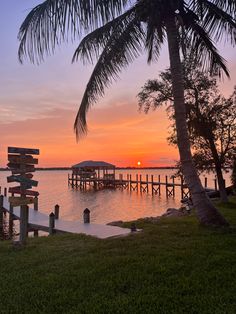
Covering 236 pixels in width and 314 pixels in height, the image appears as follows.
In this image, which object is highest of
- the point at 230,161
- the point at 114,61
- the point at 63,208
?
the point at 114,61

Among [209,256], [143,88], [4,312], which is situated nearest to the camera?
[4,312]

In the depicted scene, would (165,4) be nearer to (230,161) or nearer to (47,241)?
(47,241)

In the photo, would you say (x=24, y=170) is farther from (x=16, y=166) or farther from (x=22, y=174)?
(x=16, y=166)

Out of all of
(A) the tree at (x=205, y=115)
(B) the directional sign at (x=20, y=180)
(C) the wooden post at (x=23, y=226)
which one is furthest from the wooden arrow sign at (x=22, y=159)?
(A) the tree at (x=205, y=115)

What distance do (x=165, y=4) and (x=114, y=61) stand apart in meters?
1.91

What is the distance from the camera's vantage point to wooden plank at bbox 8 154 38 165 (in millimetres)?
9645

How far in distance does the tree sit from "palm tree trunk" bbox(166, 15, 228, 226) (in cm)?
915

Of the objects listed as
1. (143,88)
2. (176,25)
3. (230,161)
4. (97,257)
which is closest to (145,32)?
(176,25)

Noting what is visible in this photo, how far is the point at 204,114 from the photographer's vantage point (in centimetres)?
1920

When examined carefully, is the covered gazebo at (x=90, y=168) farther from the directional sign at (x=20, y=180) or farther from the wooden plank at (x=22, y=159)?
the directional sign at (x=20, y=180)

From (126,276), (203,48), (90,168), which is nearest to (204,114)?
(203,48)

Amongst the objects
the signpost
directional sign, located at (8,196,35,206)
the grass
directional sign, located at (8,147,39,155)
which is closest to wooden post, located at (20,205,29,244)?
the signpost

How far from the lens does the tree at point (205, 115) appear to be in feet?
61.5

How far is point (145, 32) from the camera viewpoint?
31.9ft
